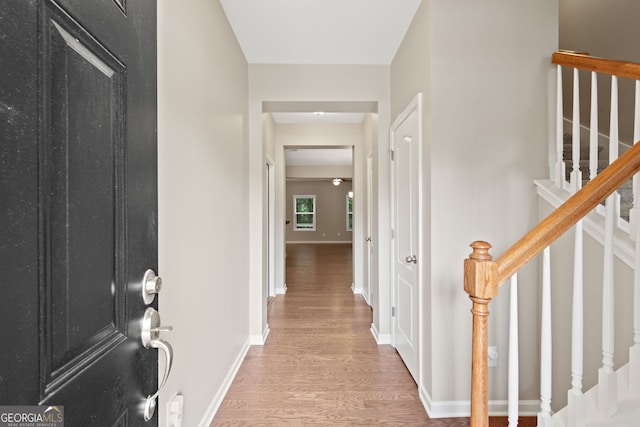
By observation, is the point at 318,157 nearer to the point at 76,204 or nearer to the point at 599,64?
the point at 599,64

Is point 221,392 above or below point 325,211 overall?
below

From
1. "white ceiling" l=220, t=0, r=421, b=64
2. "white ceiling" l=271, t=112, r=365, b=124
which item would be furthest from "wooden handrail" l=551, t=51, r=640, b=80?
"white ceiling" l=271, t=112, r=365, b=124

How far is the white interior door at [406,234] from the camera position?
7.77 feet

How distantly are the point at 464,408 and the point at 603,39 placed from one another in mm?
3487

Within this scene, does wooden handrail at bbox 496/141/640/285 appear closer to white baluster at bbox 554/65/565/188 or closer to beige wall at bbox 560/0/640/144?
white baluster at bbox 554/65/565/188

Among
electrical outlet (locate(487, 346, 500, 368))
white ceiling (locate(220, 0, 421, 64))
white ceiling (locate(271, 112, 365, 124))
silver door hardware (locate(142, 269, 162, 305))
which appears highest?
white ceiling (locate(220, 0, 421, 64))

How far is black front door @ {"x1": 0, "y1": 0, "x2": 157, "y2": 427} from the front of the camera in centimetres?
41

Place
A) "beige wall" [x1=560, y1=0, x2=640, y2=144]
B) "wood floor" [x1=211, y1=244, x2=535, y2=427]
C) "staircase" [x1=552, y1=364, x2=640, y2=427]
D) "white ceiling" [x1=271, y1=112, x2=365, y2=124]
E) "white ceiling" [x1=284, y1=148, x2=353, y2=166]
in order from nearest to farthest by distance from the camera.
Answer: "staircase" [x1=552, y1=364, x2=640, y2=427], "wood floor" [x1=211, y1=244, x2=535, y2=427], "beige wall" [x1=560, y1=0, x2=640, y2=144], "white ceiling" [x1=271, y1=112, x2=365, y2=124], "white ceiling" [x1=284, y1=148, x2=353, y2=166]

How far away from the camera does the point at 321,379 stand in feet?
8.00

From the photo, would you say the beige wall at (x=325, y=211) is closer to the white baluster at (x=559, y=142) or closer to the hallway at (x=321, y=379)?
the hallway at (x=321, y=379)

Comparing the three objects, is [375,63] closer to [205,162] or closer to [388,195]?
[388,195]

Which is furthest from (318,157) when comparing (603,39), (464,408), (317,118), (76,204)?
(76,204)

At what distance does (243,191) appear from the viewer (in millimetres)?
2951

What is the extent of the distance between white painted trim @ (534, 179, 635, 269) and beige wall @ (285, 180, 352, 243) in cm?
1136
